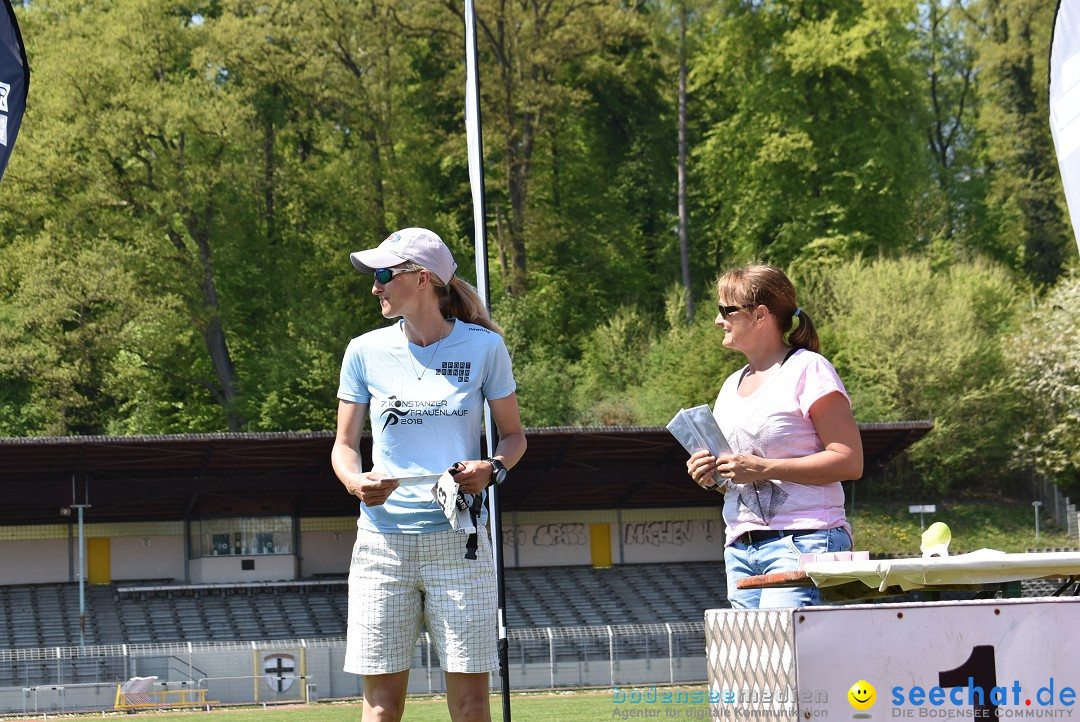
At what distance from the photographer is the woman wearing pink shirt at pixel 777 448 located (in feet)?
16.3

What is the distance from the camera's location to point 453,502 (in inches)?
184

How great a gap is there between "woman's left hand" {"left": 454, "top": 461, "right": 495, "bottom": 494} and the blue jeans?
33.8 inches

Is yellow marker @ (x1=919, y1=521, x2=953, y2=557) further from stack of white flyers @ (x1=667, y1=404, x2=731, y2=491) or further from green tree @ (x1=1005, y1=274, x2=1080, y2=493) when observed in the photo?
green tree @ (x1=1005, y1=274, x2=1080, y2=493)

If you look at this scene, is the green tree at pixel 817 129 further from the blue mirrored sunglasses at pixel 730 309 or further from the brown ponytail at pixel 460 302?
the brown ponytail at pixel 460 302

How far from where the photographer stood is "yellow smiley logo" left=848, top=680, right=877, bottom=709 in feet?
12.5

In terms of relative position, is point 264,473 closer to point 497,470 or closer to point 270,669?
point 270,669

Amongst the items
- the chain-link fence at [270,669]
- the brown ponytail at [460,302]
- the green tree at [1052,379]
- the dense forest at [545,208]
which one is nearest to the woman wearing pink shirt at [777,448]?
the brown ponytail at [460,302]

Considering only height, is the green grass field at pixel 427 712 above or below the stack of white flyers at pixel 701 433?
below

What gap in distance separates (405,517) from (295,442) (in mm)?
30252

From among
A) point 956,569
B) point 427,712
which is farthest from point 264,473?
point 956,569

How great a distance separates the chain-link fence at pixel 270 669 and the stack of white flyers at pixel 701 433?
22.0 m

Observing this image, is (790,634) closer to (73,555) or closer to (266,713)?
(266,713)

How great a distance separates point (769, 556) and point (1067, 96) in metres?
3.57

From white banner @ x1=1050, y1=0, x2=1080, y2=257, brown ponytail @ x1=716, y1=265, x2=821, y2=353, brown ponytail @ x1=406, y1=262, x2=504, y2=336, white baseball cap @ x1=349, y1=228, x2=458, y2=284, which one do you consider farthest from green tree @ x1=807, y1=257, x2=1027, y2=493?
white baseball cap @ x1=349, y1=228, x2=458, y2=284
